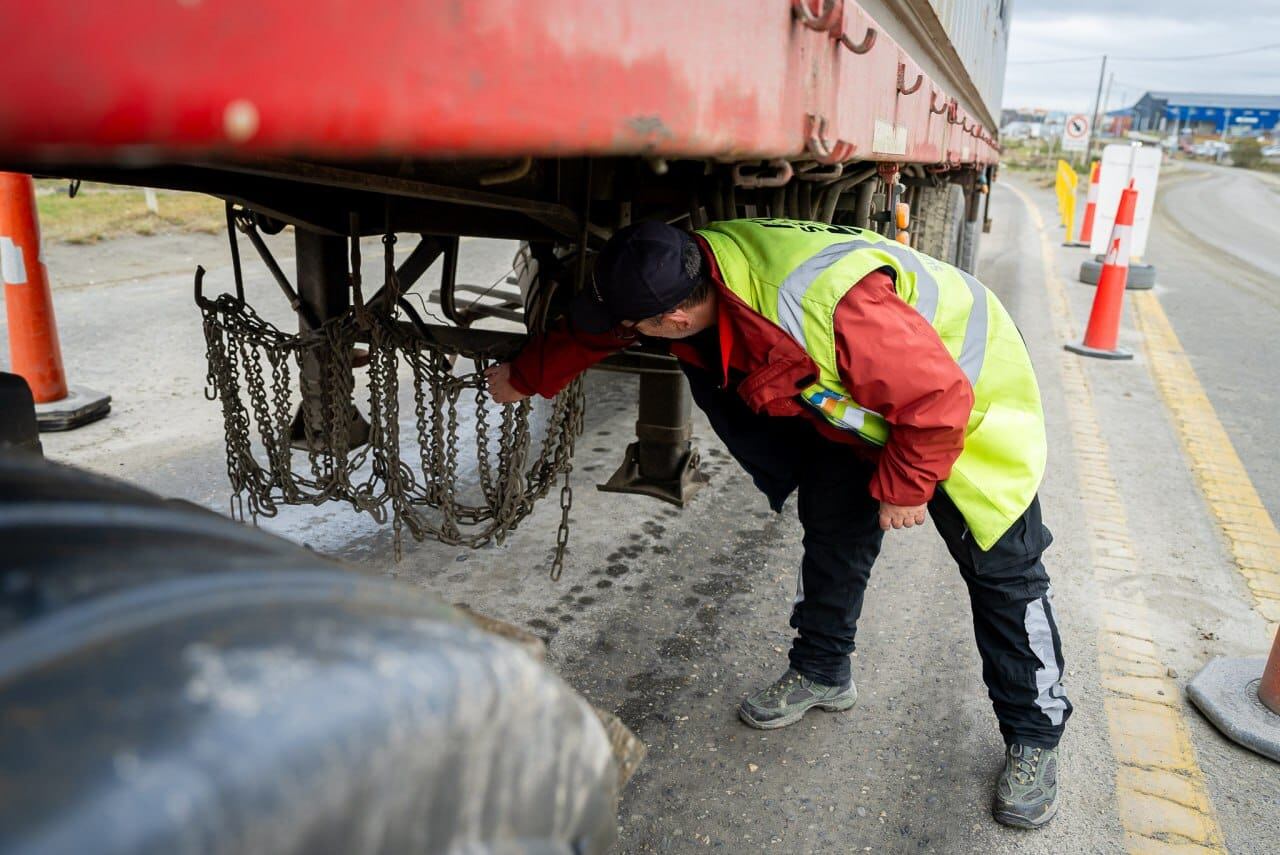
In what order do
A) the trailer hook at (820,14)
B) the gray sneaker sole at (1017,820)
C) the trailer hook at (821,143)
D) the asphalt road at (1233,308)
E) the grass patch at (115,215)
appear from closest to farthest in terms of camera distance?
the trailer hook at (820,14)
the trailer hook at (821,143)
the gray sneaker sole at (1017,820)
the asphalt road at (1233,308)
the grass patch at (115,215)

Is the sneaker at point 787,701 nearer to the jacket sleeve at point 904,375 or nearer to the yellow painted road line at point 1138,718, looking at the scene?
the yellow painted road line at point 1138,718

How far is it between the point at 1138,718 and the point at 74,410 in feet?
15.1

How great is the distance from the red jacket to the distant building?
3507 inches

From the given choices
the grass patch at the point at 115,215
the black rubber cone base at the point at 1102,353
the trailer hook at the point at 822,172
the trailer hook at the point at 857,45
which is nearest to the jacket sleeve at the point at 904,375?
→ the trailer hook at the point at 822,172

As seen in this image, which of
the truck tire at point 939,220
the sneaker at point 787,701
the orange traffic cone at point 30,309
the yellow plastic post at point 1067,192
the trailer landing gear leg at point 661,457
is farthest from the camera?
the yellow plastic post at point 1067,192

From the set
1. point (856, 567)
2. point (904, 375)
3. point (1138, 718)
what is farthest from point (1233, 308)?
point (904, 375)

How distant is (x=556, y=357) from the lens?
2.36 m

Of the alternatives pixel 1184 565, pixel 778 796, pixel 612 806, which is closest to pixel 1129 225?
pixel 1184 565

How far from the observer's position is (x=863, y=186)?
362cm

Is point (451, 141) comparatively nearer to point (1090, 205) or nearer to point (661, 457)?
point (661, 457)

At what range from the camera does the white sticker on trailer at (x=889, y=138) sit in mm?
2062

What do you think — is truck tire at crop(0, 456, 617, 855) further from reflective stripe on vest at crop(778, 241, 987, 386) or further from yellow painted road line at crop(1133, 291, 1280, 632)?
yellow painted road line at crop(1133, 291, 1280, 632)

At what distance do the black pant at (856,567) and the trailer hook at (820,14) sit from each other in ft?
3.52

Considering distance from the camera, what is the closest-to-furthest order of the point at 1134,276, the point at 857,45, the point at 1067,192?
the point at 857,45
the point at 1134,276
the point at 1067,192
